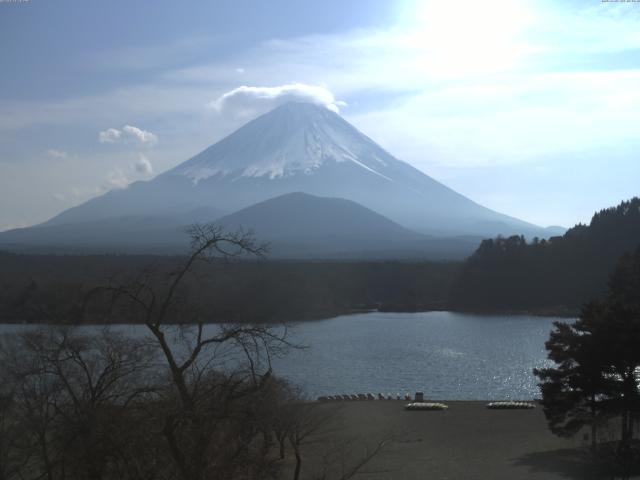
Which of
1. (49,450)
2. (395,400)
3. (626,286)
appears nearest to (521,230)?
(626,286)

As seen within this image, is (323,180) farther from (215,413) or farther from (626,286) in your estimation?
(215,413)

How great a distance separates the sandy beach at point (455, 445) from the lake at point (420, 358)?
179 cm

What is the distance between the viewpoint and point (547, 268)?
136 ft

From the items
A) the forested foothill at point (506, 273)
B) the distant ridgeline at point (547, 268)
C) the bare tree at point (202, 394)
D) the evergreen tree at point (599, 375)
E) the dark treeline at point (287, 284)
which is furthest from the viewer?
the distant ridgeline at point (547, 268)

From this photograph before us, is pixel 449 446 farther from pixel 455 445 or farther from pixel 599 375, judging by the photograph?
pixel 599 375

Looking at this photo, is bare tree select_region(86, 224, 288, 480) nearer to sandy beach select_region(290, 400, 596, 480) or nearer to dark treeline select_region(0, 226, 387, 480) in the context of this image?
dark treeline select_region(0, 226, 387, 480)

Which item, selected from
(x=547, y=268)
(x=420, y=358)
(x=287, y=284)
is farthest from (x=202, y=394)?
(x=547, y=268)

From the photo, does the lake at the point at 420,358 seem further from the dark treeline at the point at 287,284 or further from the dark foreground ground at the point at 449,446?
the dark foreground ground at the point at 449,446

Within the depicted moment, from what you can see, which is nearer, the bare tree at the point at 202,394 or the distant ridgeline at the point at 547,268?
the bare tree at the point at 202,394

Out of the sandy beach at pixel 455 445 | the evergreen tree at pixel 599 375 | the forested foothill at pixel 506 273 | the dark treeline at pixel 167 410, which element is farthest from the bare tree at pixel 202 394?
the forested foothill at pixel 506 273

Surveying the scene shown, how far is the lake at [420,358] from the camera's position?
16828 mm

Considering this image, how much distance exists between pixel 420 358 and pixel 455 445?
435 inches

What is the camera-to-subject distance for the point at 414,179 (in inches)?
4626

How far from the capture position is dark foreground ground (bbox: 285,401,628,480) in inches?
356
